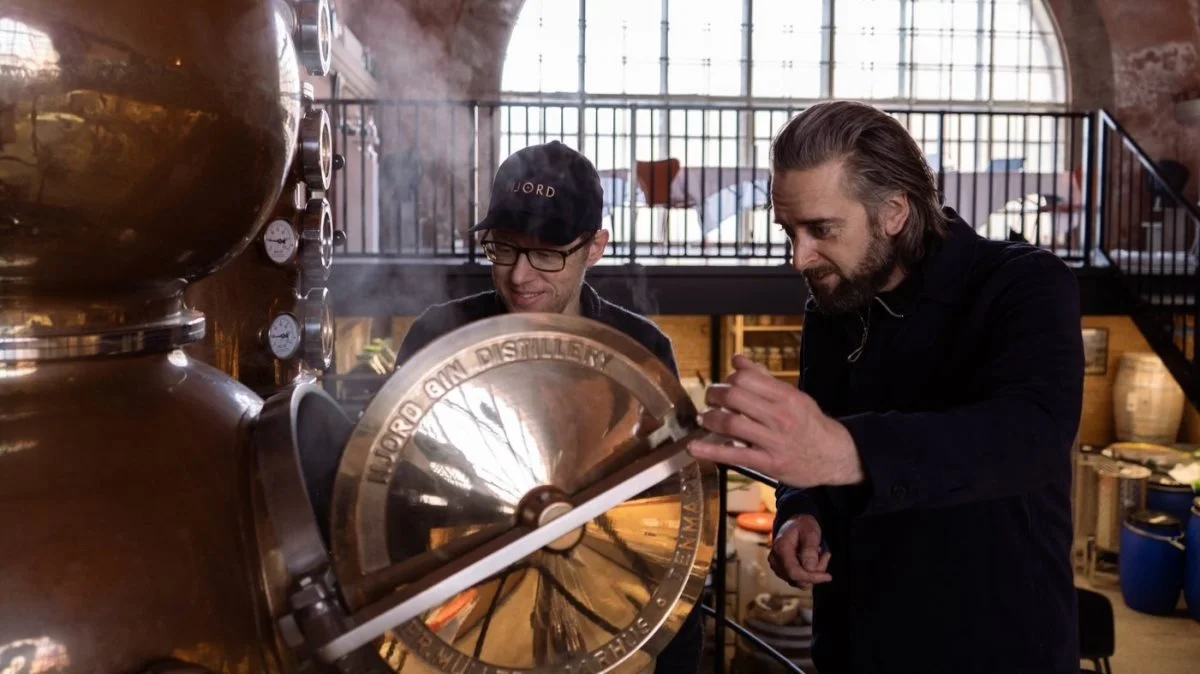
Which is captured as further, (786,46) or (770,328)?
(786,46)

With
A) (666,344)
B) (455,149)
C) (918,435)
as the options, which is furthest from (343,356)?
(918,435)

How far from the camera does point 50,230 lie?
565mm

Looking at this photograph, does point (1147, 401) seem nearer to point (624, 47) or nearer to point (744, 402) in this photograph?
point (624, 47)

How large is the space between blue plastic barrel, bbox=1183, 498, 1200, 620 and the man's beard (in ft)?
20.1

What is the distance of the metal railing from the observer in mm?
6633

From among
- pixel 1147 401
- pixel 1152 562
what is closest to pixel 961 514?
pixel 1152 562

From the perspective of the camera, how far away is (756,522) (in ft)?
19.4

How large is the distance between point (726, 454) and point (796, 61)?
11203 mm

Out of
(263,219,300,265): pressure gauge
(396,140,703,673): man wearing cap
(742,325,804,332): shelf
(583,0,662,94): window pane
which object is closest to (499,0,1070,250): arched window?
(583,0,662,94): window pane

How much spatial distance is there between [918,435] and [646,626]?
0.39m

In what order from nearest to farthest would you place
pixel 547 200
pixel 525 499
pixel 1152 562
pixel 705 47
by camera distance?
pixel 525 499 → pixel 547 200 → pixel 1152 562 → pixel 705 47

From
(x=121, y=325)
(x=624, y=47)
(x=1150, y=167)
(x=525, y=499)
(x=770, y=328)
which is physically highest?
(x=624, y=47)

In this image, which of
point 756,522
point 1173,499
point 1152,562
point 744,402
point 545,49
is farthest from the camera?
point 545,49

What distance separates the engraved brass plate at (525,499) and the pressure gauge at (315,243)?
2.14 meters
